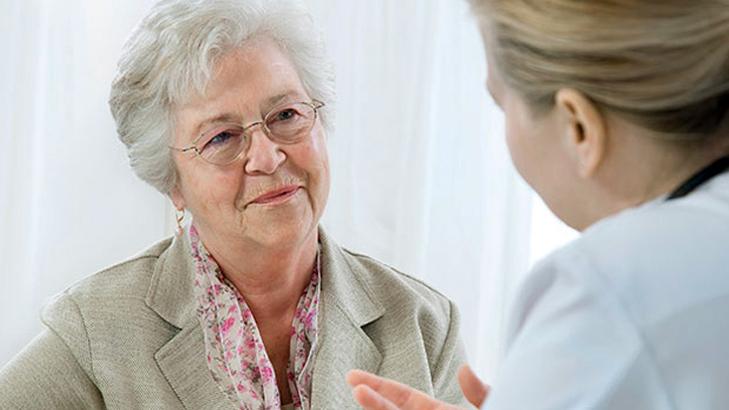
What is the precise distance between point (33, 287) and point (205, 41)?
3.79 feet

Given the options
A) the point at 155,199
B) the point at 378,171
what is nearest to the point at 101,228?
the point at 155,199

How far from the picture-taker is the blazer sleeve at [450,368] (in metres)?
2.12

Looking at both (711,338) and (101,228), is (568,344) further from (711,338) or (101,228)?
(101,228)

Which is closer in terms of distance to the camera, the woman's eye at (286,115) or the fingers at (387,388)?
the fingers at (387,388)

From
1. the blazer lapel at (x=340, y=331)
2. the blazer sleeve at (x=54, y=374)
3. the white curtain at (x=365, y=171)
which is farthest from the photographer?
the white curtain at (x=365, y=171)

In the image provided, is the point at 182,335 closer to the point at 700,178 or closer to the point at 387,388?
the point at 387,388

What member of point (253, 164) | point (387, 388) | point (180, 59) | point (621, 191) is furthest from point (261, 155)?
point (621, 191)

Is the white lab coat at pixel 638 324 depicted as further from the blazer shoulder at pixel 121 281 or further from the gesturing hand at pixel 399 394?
the blazer shoulder at pixel 121 281

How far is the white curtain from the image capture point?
9.46 ft

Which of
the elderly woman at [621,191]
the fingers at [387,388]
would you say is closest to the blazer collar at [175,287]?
the fingers at [387,388]

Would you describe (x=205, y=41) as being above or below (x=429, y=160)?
above

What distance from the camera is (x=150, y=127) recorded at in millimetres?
2066

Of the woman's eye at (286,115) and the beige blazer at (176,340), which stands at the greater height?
the woman's eye at (286,115)

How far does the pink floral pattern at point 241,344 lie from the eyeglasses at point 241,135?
189 mm
